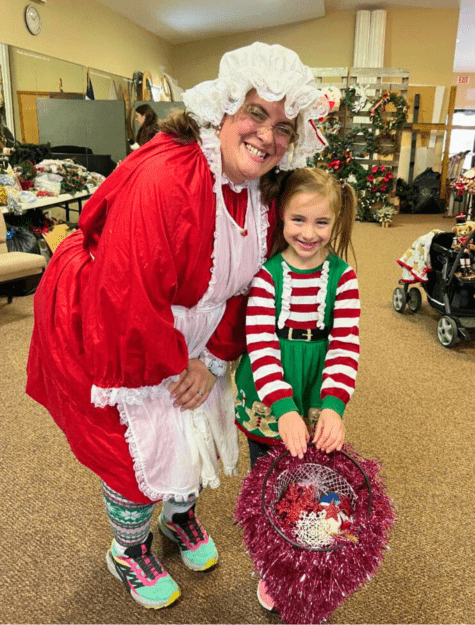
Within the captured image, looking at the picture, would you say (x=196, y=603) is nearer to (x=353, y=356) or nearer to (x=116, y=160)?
(x=353, y=356)

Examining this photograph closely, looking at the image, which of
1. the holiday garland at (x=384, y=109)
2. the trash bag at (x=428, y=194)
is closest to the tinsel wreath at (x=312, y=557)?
the holiday garland at (x=384, y=109)

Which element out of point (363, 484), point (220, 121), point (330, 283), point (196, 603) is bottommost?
point (196, 603)

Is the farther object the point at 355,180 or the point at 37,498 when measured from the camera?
the point at 355,180

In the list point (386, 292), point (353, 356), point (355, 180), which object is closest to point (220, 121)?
point (353, 356)

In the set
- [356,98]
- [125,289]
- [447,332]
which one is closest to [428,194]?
[356,98]

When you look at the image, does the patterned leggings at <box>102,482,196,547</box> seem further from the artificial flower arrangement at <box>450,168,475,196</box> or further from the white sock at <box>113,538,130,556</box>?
the artificial flower arrangement at <box>450,168,475,196</box>

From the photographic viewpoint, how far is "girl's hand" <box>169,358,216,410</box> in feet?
3.92

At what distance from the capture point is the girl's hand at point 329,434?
1134mm

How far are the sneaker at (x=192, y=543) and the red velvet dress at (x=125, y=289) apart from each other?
329 millimetres

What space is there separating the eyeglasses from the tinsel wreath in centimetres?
67

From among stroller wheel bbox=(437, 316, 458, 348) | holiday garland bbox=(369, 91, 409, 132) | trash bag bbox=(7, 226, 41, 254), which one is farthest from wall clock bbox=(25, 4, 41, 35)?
stroller wheel bbox=(437, 316, 458, 348)

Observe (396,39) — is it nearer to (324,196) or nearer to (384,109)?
(384,109)

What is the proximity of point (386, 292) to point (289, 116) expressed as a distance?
3374 millimetres

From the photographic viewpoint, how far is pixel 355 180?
7559mm
